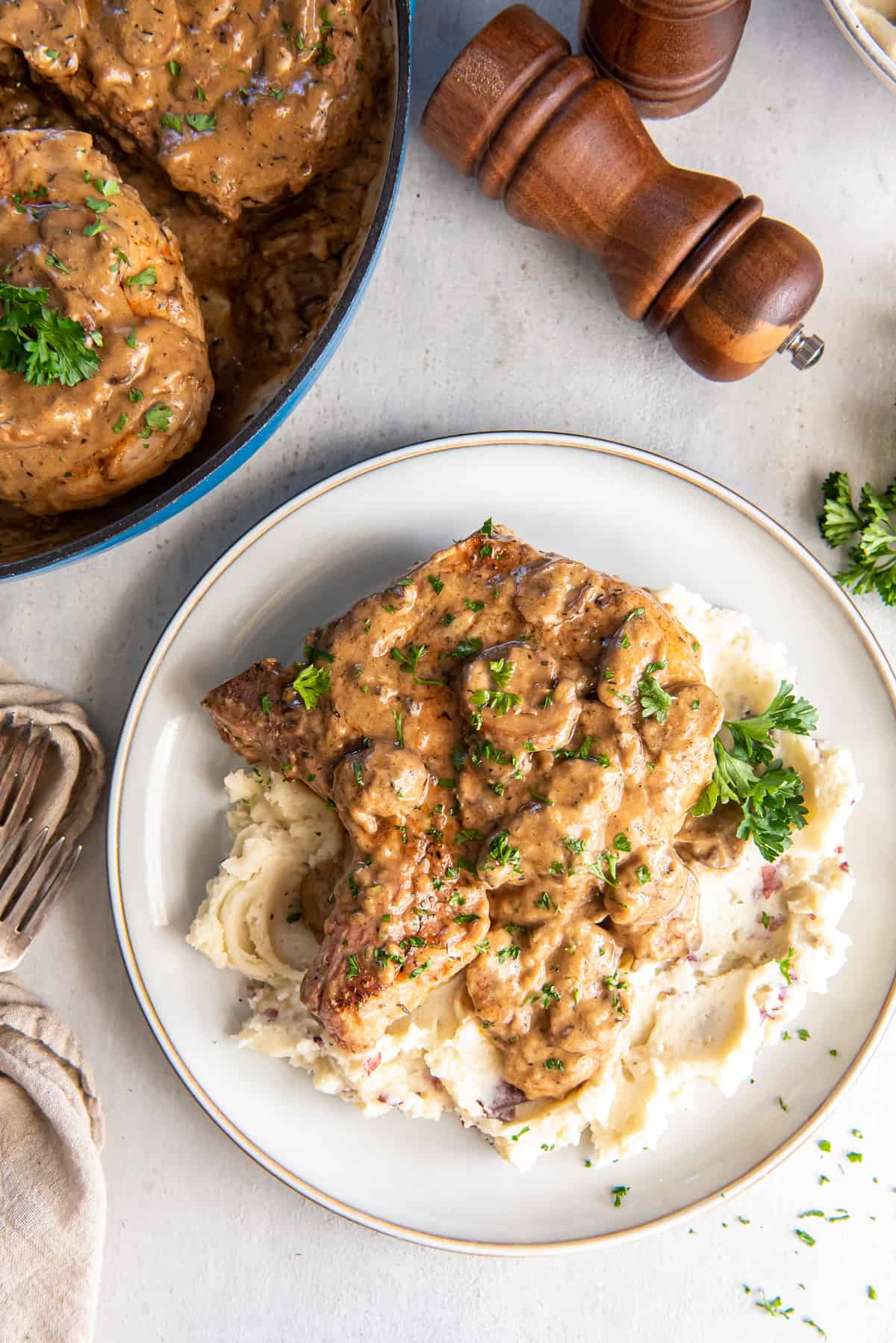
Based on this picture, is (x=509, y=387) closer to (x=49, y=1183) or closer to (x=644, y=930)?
(x=644, y=930)

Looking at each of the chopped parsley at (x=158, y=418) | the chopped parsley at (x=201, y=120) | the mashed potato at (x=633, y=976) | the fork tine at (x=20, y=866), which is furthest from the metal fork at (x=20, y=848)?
the chopped parsley at (x=201, y=120)

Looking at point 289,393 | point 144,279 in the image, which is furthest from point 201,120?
point 289,393

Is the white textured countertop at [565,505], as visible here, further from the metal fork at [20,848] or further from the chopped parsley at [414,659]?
the chopped parsley at [414,659]

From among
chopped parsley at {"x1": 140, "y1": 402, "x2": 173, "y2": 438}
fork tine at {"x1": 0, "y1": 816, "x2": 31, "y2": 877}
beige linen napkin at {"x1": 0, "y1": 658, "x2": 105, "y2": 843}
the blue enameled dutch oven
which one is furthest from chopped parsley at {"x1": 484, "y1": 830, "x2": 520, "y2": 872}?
fork tine at {"x1": 0, "y1": 816, "x2": 31, "y2": 877}

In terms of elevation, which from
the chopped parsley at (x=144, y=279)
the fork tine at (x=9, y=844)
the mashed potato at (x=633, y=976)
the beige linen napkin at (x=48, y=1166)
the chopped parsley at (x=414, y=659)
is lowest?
the beige linen napkin at (x=48, y=1166)

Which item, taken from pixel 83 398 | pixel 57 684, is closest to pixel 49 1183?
pixel 57 684

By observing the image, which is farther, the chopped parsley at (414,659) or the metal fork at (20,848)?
the metal fork at (20,848)

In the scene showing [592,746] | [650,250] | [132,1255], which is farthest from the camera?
[132,1255]
